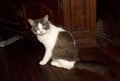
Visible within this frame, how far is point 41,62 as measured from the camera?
7.32 ft

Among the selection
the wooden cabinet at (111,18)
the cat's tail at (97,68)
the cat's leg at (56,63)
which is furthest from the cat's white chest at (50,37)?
the wooden cabinet at (111,18)

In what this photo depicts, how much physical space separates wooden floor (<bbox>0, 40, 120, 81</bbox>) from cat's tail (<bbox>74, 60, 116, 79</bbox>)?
0.04 metres

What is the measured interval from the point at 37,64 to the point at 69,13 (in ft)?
2.05

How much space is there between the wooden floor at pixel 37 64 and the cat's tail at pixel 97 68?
1.7 inches

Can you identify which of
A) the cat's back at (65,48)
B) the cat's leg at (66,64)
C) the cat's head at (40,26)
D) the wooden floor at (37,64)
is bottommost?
the wooden floor at (37,64)

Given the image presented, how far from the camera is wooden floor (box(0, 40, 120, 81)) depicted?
1986mm

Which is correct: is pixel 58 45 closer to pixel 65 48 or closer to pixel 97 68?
pixel 65 48

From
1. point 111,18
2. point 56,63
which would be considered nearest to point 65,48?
point 56,63

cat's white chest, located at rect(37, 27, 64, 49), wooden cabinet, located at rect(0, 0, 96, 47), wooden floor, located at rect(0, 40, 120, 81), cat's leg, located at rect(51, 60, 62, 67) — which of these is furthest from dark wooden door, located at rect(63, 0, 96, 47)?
cat's leg, located at rect(51, 60, 62, 67)

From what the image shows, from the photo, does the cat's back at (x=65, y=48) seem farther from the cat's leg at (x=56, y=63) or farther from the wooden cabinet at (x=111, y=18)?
the wooden cabinet at (x=111, y=18)

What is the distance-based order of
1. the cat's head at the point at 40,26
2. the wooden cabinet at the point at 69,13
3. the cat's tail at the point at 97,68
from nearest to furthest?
the cat's tail at the point at 97,68, the cat's head at the point at 40,26, the wooden cabinet at the point at 69,13

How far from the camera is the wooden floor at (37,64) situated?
1.99m

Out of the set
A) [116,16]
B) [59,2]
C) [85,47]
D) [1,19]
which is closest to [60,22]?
[59,2]

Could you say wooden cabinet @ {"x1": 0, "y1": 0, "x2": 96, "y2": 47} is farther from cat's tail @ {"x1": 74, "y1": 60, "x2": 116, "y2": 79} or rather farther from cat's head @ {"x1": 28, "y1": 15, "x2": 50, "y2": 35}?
cat's tail @ {"x1": 74, "y1": 60, "x2": 116, "y2": 79}
